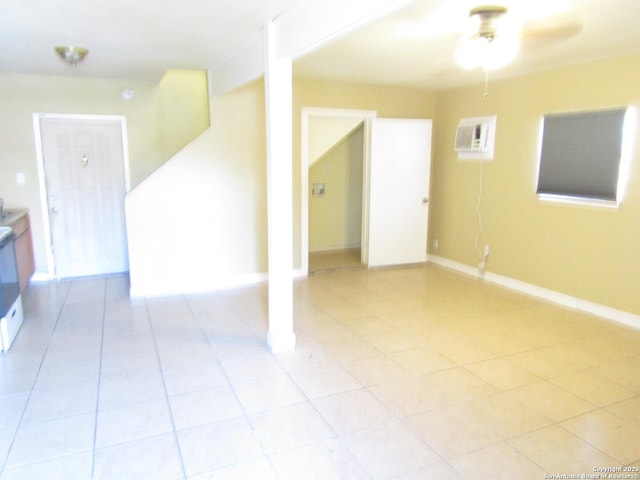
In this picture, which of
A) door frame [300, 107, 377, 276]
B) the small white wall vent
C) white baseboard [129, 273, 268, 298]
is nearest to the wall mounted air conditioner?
the small white wall vent

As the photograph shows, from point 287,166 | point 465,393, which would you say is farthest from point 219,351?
point 465,393

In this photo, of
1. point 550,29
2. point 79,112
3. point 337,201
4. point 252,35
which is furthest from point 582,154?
point 79,112

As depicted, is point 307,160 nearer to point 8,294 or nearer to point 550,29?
point 550,29

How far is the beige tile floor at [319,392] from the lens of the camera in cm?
214

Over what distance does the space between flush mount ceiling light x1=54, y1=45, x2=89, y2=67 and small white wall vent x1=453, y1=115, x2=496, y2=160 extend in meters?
4.05

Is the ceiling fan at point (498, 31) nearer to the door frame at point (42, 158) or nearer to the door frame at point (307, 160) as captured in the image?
the door frame at point (307, 160)

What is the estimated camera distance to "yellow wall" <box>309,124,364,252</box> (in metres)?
6.56

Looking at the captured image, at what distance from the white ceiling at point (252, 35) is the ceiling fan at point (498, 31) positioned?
0.02 metres

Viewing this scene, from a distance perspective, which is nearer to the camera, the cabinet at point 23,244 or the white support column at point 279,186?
the white support column at point 279,186

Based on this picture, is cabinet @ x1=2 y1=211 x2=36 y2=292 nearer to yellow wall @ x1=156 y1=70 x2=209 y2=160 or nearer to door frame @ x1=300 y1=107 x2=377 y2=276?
yellow wall @ x1=156 y1=70 x2=209 y2=160

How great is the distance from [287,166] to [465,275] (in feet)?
10.8

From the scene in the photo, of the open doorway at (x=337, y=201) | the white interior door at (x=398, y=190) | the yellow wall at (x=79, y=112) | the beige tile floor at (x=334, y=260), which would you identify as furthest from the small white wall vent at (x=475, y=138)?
the yellow wall at (x=79, y=112)

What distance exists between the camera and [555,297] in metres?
4.51

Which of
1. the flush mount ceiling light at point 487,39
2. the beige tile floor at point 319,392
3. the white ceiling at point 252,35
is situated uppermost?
the white ceiling at point 252,35
